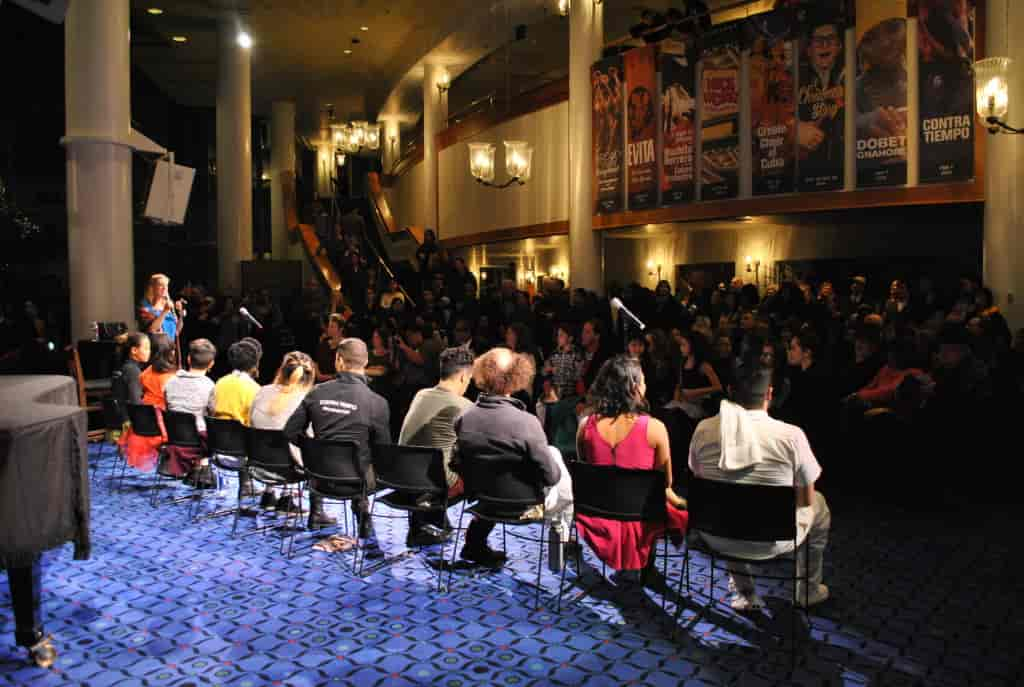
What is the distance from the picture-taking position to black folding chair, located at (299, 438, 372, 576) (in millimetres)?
4598

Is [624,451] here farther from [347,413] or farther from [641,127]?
[641,127]

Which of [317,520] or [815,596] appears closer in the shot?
[815,596]

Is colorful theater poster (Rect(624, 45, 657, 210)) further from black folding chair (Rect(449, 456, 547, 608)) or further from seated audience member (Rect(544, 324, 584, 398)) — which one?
black folding chair (Rect(449, 456, 547, 608))

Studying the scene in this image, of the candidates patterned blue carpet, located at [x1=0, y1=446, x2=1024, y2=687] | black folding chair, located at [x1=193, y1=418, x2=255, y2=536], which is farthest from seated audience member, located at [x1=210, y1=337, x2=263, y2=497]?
patterned blue carpet, located at [x1=0, y1=446, x2=1024, y2=687]

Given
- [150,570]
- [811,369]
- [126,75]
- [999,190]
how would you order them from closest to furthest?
[150,570], [811,369], [999,190], [126,75]

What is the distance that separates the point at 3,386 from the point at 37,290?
15154 mm

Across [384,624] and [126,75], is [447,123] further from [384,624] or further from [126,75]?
[384,624]

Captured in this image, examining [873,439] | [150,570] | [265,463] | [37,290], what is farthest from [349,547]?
[37,290]

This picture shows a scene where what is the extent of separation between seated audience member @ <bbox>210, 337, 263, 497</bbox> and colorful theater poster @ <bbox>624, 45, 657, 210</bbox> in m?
7.23

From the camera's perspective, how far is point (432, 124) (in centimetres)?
1784

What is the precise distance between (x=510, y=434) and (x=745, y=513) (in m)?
1.27

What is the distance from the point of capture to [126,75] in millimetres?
9219

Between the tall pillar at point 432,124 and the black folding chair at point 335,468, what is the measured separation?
13.6 metres

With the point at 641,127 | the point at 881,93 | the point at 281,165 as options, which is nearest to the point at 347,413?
the point at 881,93
